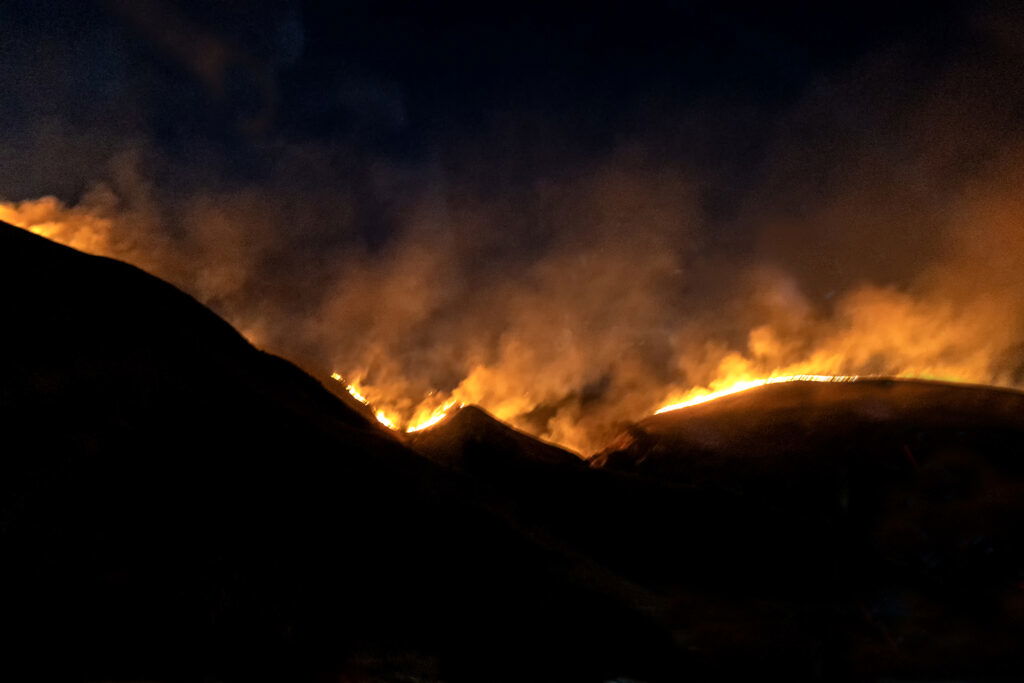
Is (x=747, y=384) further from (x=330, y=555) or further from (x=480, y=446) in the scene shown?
(x=330, y=555)

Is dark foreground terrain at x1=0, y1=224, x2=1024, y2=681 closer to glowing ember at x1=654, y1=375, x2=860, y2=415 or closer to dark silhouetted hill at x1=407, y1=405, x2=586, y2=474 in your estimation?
dark silhouetted hill at x1=407, y1=405, x2=586, y2=474

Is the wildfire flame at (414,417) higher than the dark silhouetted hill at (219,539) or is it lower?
higher

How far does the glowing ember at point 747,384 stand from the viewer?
2113cm

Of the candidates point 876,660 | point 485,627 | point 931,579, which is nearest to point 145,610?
point 485,627

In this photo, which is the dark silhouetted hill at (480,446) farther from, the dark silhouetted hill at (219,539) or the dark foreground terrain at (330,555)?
the dark silhouetted hill at (219,539)

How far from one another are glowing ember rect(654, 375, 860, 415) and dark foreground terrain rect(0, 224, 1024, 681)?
7.50 metres

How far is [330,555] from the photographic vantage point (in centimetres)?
802

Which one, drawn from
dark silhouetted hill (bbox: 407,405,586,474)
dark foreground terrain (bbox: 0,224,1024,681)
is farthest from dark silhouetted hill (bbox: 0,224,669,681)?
dark silhouetted hill (bbox: 407,405,586,474)

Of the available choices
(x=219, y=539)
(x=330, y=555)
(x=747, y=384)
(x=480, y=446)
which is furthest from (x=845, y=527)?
(x=219, y=539)

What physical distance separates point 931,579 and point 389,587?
1153 centimetres

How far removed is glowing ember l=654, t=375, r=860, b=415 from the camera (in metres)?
21.1

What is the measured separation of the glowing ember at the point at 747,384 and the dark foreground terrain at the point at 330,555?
7501mm

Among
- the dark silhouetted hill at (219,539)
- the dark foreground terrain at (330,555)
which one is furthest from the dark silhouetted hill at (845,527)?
the dark silhouetted hill at (219,539)

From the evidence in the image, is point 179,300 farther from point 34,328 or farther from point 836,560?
point 836,560
